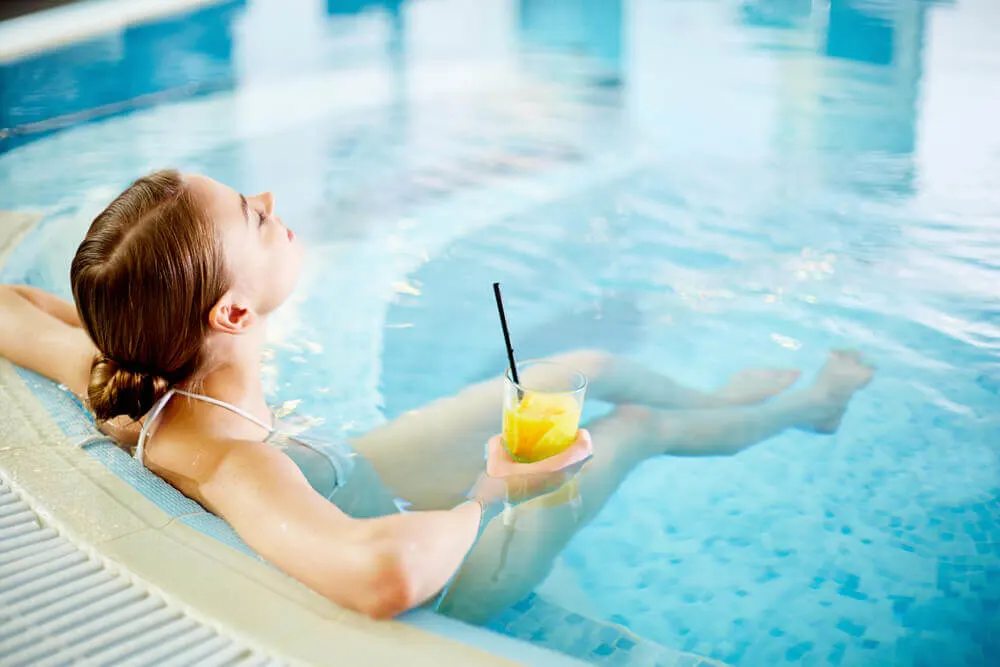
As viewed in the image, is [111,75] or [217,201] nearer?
[217,201]

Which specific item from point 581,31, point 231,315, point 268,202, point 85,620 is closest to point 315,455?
point 231,315

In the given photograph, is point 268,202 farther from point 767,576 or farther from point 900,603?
point 900,603

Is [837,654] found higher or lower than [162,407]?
lower

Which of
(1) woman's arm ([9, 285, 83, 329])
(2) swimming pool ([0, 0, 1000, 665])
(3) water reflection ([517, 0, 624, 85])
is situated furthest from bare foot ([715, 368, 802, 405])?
(3) water reflection ([517, 0, 624, 85])

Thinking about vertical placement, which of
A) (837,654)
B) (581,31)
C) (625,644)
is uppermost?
(581,31)

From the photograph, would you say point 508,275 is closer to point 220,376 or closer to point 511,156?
point 511,156

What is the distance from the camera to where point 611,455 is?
1.96 meters

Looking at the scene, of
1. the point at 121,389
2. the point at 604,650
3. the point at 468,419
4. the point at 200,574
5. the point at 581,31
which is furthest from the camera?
the point at 581,31

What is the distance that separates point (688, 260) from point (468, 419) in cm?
158

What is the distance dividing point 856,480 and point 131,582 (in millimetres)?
1648

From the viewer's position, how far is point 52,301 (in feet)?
7.19

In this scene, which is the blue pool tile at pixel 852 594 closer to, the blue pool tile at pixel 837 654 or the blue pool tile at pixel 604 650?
the blue pool tile at pixel 837 654

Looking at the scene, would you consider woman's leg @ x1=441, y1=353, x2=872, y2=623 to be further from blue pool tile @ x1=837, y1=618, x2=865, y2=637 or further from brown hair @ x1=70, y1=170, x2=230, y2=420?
brown hair @ x1=70, y1=170, x2=230, y2=420

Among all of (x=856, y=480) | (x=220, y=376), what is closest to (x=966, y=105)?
(x=856, y=480)
